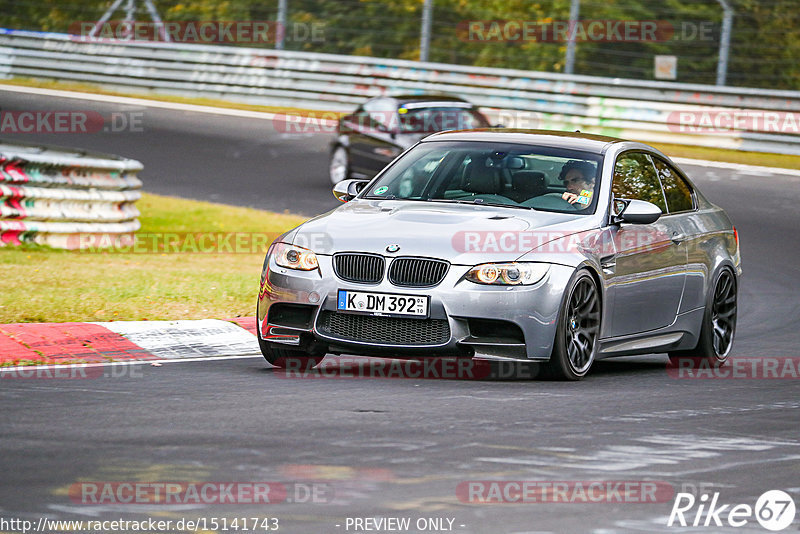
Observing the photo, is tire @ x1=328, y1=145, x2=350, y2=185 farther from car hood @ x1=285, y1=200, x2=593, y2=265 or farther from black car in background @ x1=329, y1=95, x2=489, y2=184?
car hood @ x1=285, y1=200, x2=593, y2=265

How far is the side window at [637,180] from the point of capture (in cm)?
1004

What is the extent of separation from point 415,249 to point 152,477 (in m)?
3.06

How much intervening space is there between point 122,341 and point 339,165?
45.1ft

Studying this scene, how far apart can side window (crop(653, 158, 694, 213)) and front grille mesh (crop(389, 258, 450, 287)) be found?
258cm

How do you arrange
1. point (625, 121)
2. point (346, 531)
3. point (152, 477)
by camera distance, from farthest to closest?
point (625, 121) → point (152, 477) → point (346, 531)

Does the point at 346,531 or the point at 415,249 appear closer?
the point at 346,531

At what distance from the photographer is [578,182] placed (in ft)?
31.9

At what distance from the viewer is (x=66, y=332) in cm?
1009

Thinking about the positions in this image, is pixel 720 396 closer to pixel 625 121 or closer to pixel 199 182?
pixel 199 182

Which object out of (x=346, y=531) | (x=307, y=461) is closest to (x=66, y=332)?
(x=307, y=461)

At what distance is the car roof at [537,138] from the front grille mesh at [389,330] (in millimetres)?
1995

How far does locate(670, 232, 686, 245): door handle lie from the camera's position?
1020 cm

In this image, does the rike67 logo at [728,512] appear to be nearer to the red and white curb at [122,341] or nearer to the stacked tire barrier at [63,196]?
the red and white curb at [122,341]

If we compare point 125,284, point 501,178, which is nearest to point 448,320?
point 501,178
